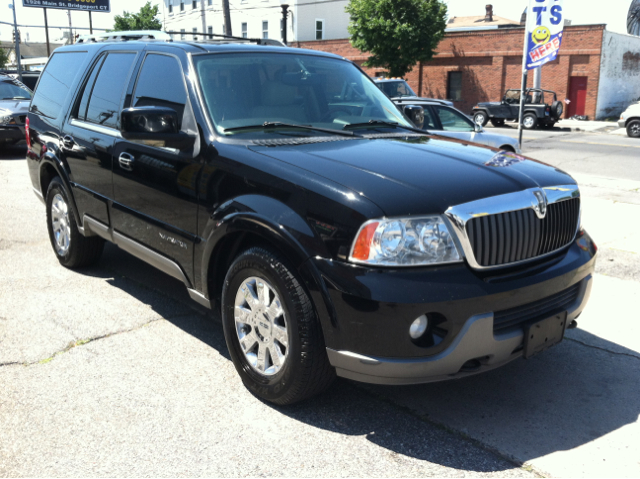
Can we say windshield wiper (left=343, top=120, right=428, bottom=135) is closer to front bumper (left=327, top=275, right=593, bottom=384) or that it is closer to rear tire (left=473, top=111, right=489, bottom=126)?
front bumper (left=327, top=275, right=593, bottom=384)

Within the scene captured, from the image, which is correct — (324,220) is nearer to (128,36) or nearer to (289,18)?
(128,36)

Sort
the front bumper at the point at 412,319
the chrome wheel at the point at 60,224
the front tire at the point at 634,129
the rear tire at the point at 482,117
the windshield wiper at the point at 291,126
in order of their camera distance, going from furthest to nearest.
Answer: the rear tire at the point at 482,117 < the front tire at the point at 634,129 < the chrome wheel at the point at 60,224 < the windshield wiper at the point at 291,126 < the front bumper at the point at 412,319

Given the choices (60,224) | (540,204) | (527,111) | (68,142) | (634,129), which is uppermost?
(68,142)

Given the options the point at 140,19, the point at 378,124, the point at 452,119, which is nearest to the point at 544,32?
the point at 452,119

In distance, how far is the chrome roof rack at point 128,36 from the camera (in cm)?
484

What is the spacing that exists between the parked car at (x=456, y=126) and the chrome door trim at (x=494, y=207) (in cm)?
759

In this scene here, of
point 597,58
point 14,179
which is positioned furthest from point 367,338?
point 597,58

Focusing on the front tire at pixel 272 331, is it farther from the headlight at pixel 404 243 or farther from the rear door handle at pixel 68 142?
the rear door handle at pixel 68 142

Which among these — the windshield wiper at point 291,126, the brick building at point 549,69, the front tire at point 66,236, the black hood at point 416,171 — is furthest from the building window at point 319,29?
the black hood at point 416,171

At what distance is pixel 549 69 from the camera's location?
115 ft

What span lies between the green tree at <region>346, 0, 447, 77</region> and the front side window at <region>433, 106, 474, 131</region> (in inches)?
1042

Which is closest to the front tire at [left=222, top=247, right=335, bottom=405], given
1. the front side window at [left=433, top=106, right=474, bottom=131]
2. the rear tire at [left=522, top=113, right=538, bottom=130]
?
the front side window at [left=433, top=106, right=474, bottom=131]

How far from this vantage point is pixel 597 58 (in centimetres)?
3312

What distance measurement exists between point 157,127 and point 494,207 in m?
2.00
